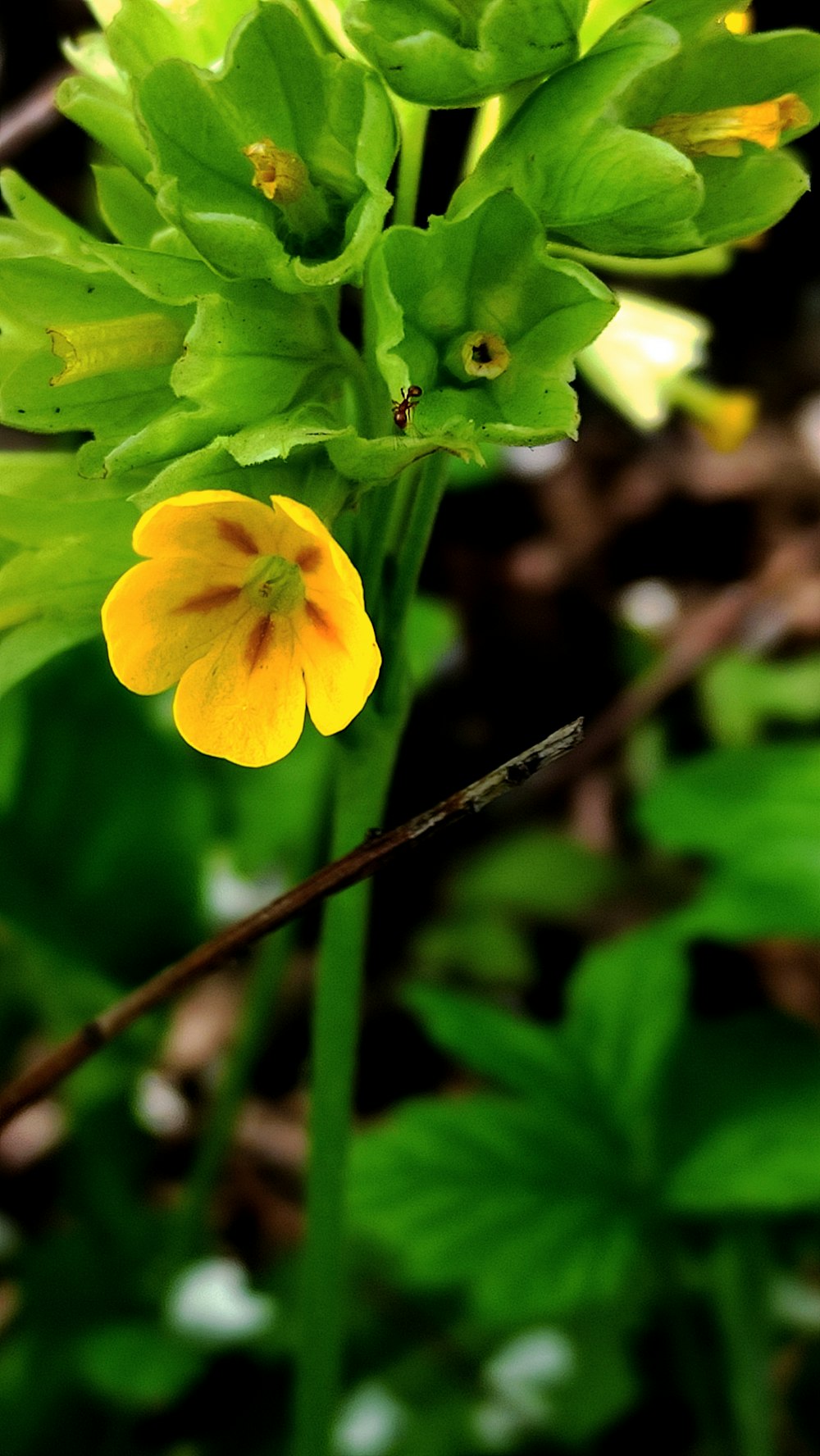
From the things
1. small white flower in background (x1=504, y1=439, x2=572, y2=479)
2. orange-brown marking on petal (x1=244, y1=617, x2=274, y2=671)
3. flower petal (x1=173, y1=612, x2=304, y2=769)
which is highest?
small white flower in background (x1=504, y1=439, x2=572, y2=479)

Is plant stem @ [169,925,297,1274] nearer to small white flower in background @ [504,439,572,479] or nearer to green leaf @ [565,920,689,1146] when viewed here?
green leaf @ [565,920,689,1146]

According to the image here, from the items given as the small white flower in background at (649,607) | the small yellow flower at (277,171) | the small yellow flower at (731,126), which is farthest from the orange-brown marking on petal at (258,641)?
the small white flower in background at (649,607)

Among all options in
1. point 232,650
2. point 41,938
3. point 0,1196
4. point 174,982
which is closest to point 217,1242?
point 0,1196

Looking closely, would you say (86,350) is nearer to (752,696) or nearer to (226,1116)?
(226,1116)

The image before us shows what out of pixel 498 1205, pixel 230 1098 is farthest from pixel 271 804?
pixel 498 1205

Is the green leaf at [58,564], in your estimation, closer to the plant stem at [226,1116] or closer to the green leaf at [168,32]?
the green leaf at [168,32]

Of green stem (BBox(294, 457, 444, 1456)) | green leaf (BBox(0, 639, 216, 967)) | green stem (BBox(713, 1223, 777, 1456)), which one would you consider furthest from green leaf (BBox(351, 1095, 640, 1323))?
green leaf (BBox(0, 639, 216, 967))
